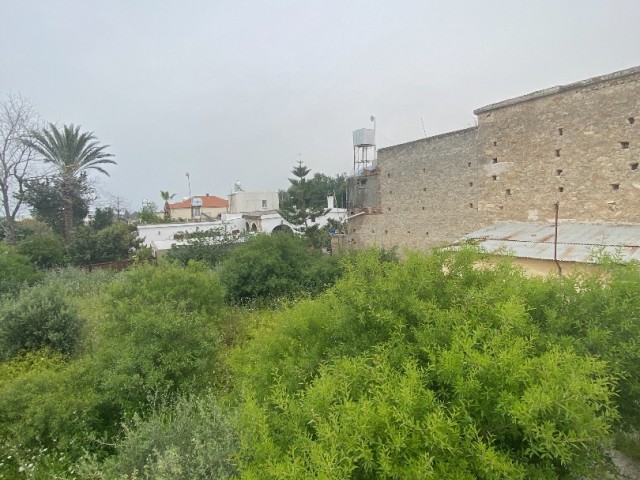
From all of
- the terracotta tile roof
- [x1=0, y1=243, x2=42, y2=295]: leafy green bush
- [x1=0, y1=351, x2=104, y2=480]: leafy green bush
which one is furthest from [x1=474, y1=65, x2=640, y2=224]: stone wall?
the terracotta tile roof

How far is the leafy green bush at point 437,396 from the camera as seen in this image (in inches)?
87.8

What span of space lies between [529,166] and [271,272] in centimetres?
843

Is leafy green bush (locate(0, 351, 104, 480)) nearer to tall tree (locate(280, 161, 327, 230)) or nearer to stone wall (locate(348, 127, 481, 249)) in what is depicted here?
stone wall (locate(348, 127, 481, 249))

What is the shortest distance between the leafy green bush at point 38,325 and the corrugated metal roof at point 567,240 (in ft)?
28.7

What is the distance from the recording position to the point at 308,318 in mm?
4625

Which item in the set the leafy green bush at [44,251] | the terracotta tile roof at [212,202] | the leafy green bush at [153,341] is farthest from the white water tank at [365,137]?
the terracotta tile roof at [212,202]

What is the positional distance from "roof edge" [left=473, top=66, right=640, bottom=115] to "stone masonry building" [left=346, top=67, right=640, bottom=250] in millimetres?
22

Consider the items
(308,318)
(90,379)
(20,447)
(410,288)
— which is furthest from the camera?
(90,379)

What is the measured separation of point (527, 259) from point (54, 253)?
1961 cm

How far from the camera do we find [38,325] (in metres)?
7.43

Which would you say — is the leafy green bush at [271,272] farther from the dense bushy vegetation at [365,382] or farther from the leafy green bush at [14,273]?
the leafy green bush at [14,273]

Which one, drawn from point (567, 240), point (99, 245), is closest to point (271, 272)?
point (567, 240)

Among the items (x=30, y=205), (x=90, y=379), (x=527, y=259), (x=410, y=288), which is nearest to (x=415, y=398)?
(x=410, y=288)

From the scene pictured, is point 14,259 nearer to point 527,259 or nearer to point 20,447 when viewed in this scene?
point 20,447
